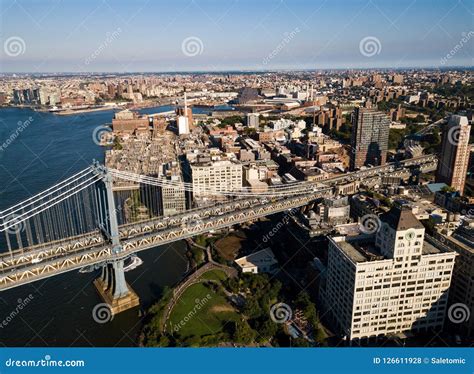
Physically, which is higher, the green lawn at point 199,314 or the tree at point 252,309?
the tree at point 252,309

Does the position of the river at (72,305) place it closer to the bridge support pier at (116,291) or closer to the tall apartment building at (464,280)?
the bridge support pier at (116,291)

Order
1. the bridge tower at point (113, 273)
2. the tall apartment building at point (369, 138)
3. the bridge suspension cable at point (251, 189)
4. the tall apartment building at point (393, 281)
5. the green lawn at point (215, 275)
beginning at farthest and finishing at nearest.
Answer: the tall apartment building at point (369, 138) < the bridge suspension cable at point (251, 189) < the green lawn at point (215, 275) < the bridge tower at point (113, 273) < the tall apartment building at point (393, 281)

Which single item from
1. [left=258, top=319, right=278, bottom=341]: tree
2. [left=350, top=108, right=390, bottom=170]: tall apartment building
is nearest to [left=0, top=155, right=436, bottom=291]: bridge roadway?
[left=258, top=319, right=278, bottom=341]: tree

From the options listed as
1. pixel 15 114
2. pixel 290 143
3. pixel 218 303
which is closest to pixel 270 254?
Answer: pixel 218 303

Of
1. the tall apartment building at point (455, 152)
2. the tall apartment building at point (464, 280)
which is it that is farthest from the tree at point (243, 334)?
the tall apartment building at point (455, 152)

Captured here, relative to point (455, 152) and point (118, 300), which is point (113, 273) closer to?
point (118, 300)

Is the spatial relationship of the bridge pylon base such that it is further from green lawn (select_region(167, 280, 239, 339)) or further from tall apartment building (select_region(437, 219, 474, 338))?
tall apartment building (select_region(437, 219, 474, 338))
